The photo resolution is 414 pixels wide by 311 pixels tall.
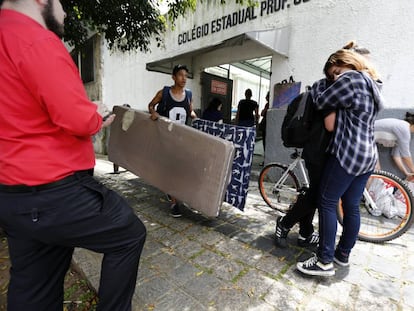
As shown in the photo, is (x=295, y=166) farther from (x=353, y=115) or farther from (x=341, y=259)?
(x=353, y=115)

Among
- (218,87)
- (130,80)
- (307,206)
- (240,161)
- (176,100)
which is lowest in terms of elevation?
(307,206)

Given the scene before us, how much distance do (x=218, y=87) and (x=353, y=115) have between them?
591 cm

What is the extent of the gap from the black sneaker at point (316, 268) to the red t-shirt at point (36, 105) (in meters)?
2.01

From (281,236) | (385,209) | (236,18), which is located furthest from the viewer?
(236,18)

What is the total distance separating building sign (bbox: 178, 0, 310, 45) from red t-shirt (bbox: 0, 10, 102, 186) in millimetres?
4848

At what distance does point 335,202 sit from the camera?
2.14 metres

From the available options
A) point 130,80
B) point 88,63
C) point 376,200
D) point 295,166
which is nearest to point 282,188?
point 295,166

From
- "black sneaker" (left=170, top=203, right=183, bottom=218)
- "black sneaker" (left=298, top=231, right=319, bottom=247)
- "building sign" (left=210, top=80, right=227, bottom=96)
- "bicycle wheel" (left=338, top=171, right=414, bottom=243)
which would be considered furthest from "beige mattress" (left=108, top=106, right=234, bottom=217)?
"building sign" (left=210, top=80, right=227, bottom=96)

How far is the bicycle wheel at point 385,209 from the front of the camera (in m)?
2.87

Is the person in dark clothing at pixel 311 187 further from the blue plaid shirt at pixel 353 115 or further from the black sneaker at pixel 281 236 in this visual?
the blue plaid shirt at pixel 353 115

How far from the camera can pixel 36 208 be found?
3.67ft

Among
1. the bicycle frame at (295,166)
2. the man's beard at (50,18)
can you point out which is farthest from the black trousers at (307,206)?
the man's beard at (50,18)

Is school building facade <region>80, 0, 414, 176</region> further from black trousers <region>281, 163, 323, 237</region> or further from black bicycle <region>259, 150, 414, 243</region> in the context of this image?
black trousers <region>281, 163, 323, 237</region>

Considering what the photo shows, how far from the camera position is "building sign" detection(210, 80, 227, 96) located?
741 cm
